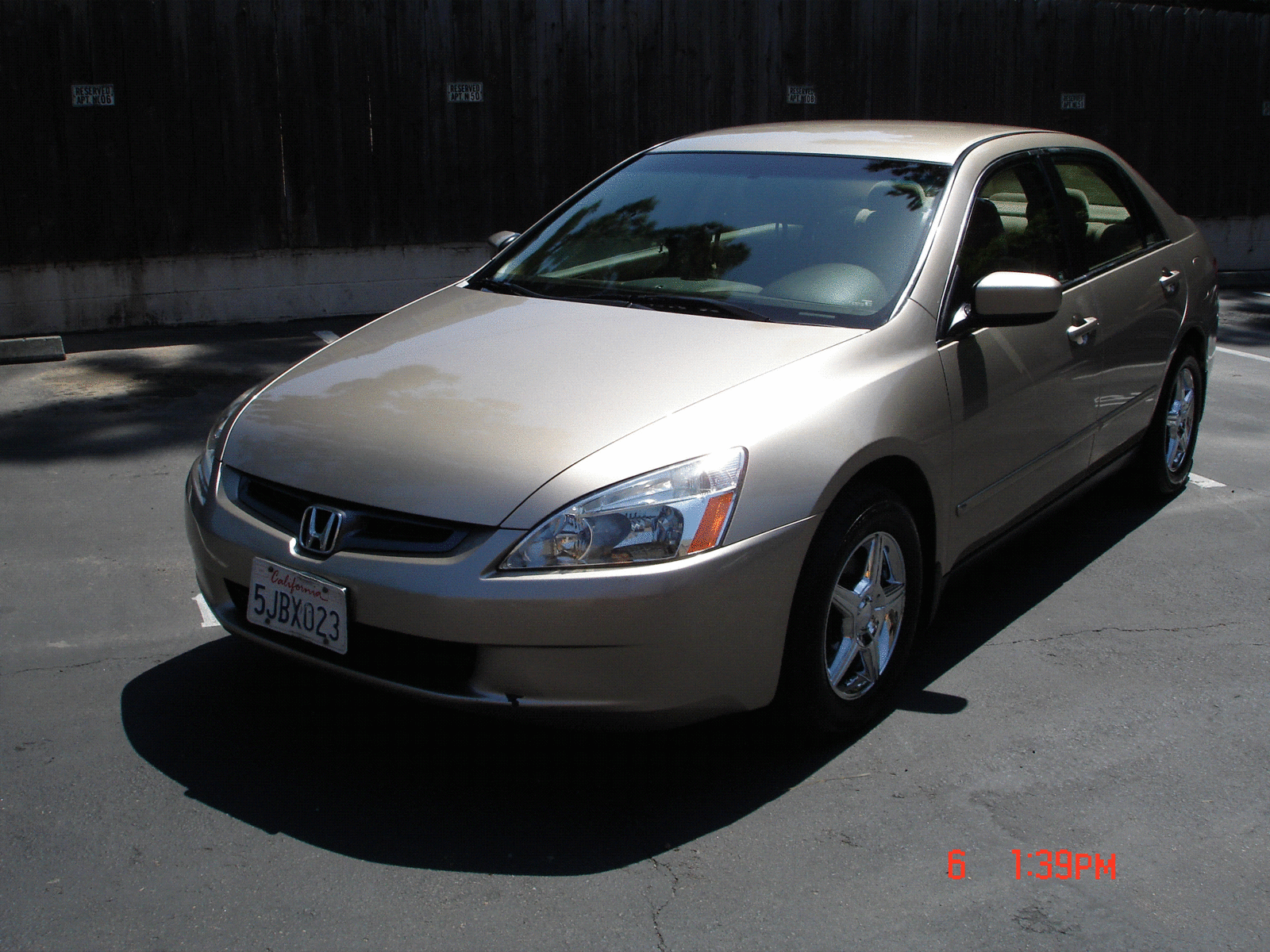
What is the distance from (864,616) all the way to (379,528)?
1323mm

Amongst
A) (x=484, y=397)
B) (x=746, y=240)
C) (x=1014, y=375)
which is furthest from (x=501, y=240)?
(x=1014, y=375)

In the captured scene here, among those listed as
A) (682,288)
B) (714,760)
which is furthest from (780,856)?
(682,288)

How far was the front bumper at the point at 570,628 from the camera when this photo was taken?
109 inches

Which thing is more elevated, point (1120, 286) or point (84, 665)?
point (1120, 286)

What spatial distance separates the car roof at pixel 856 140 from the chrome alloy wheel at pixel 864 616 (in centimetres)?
145

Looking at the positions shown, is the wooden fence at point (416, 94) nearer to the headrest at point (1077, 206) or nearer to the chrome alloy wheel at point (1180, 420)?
the chrome alloy wheel at point (1180, 420)

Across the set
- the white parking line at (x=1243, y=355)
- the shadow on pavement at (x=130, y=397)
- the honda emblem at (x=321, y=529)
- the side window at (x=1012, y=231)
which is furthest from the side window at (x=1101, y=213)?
the white parking line at (x=1243, y=355)

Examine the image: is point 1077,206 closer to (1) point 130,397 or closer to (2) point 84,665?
(2) point 84,665

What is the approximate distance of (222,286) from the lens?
951cm

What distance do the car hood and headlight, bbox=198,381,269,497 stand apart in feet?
0.22

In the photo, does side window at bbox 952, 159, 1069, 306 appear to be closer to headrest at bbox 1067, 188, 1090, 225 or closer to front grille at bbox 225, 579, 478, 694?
headrest at bbox 1067, 188, 1090, 225

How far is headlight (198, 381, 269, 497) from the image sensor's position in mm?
3387

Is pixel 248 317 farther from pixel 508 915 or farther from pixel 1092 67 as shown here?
pixel 1092 67

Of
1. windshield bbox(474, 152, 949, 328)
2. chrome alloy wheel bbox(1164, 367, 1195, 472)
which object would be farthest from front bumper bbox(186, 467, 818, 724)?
chrome alloy wheel bbox(1164, 367, 1195, 472)
